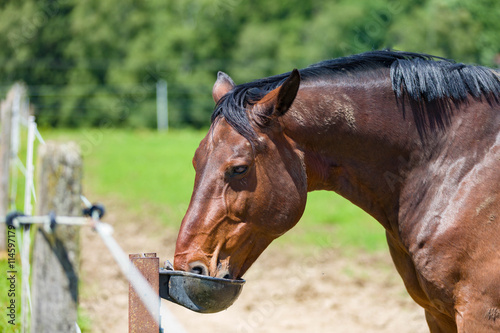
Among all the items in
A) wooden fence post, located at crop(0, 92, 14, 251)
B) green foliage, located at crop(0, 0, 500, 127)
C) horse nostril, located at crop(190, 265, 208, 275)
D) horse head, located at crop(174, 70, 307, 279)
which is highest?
green foliage, located at crop(0, 0, 500, 127)

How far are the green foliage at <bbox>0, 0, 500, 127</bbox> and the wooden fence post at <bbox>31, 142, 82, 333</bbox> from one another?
16922 mm

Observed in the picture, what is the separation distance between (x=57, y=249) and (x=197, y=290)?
635 mm

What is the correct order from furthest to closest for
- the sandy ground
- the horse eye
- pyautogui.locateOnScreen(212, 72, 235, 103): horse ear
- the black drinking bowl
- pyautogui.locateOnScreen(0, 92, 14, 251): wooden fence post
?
pyautogui.locateOnScreen(0, 92, 14, 251): wooden fence post
the sandy ground
pyautogui.locateOnScreen(212, 72, 235, 103): horse ear
the horse eye
the black drinking bowl

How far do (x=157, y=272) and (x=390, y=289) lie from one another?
14.7 ft

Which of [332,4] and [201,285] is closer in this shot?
[201,285]

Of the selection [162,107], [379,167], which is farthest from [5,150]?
[162,107]

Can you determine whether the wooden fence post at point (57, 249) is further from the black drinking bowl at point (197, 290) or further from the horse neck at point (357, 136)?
the horse neck at point (357, 136)

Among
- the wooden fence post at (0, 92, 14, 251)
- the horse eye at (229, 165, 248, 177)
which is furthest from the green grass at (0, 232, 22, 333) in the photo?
the horse eye at (229, 165, 248, 177)

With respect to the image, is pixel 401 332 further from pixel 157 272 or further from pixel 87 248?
pixel 87 248

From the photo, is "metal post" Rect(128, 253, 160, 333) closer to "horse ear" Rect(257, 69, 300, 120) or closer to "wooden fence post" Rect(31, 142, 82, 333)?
"wooden fence post" Rect(31, 142, 82, 333)

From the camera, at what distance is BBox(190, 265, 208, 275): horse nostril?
2.28m

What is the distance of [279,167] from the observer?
8.13 ft

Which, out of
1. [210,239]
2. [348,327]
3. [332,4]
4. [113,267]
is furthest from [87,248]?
[332,4]

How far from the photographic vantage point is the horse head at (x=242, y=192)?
233 cm
